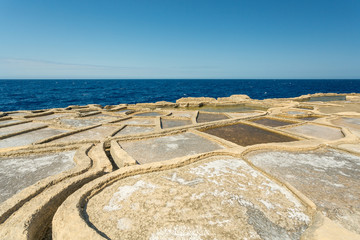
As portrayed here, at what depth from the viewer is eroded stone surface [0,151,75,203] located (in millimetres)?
5410

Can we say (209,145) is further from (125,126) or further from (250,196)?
(125,126)

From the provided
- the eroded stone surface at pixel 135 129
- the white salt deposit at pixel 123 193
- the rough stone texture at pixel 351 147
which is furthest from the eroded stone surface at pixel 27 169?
the rough stone texture at pixel 351 147

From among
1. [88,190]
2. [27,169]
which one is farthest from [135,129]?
[88,190]

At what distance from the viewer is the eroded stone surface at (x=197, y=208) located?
3.62 m

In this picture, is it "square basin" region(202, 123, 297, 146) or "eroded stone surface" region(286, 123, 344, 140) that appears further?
"eroded stone surface" region(286, 123, 344, 140)

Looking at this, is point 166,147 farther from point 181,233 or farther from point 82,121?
point 82,121

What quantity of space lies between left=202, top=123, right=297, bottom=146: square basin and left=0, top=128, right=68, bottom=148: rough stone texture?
991 cm

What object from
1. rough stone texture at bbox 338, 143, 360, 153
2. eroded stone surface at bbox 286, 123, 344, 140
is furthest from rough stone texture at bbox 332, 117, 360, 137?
rough stone texture at bbox 338, 143, 360, 153

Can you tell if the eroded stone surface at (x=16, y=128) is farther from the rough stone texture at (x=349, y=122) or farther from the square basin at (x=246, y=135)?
the rough stone texture at (x=349, y=122)

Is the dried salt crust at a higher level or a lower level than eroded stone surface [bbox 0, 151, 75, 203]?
higher

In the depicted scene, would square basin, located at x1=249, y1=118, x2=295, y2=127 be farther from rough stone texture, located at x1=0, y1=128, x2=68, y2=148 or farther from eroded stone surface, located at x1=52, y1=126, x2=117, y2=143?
rough stone texture, located at x1=0, y1=128, x2=68, y2=148

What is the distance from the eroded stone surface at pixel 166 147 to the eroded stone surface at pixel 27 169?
2533 mm

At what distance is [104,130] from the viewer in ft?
39.1

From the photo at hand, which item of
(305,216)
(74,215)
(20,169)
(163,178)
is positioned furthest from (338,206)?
(20,169)
